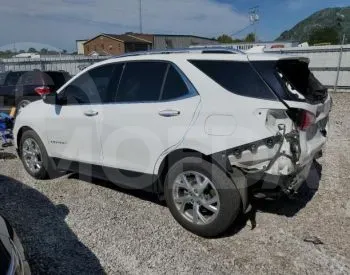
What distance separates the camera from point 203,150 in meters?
3.64

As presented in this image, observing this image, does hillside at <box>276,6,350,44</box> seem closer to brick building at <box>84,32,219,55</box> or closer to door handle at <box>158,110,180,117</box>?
brick building at <box>84,32,219,55</box>

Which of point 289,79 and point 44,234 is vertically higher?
point 289,79

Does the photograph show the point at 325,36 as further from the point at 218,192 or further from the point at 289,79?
the point at 218,192

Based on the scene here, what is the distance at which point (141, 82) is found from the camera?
427cm

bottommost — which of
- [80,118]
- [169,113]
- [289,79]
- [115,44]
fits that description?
[80,118]

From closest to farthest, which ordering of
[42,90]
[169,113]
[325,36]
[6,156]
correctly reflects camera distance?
[169,113], [6,156], [42,90], [325,36]

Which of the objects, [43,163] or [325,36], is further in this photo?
[325,36]

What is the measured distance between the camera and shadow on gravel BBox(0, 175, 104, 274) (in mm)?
3375

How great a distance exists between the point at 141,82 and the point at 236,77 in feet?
3.84

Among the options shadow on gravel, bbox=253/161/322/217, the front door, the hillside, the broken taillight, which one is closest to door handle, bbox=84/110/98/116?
the front door

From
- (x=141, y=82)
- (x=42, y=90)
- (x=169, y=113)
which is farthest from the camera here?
(x=42, y=90)

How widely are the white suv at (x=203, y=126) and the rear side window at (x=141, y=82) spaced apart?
13 mm

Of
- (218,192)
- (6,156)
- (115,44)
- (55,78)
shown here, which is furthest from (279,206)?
(115,44)

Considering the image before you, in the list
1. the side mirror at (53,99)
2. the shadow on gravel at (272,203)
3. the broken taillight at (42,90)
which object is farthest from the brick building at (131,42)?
the shadow on gravel at (272,203)
